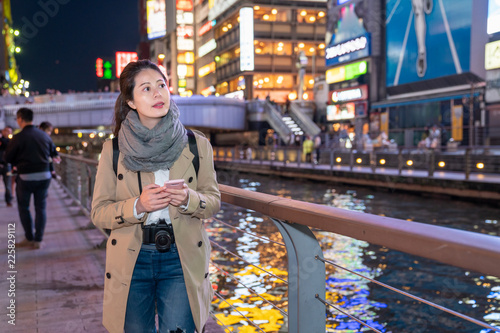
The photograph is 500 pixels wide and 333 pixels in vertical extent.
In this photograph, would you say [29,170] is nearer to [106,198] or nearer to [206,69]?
[106,198]

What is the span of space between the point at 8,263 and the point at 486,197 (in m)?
15.3

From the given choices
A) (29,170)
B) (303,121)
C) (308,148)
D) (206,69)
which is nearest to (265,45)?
(206,69)

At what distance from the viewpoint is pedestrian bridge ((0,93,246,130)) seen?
143 ft

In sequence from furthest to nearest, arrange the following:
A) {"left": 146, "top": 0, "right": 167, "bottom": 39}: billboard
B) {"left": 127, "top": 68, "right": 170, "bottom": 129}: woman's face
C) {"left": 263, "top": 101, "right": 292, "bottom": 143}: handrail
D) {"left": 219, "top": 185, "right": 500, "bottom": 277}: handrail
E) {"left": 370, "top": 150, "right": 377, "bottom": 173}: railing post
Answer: {"left": 146, "top": 0, "right": 167, "bottom": 39}: billboard
{"left": 263, "top": 101, "right": 292, "bottom": 143}: handrail
{"left": 370, "top": 150, "right": 377, "bottom": 173}: railing post
{"left": 127, "top": 68, "right": 170, "bottom": 129}: woman's face
{"left": 219, "top": 185, "right": 500, "bottom": 277}: handrail

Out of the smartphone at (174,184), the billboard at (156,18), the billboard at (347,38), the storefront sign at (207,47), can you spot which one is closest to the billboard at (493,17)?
the billboard at (347,38)

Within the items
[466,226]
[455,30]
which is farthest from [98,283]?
[455,30]

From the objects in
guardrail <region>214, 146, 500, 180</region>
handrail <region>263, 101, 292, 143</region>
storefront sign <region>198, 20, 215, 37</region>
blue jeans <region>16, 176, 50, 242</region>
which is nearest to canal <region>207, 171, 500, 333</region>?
blue jeans <region>16, 176, 50, 242</region>

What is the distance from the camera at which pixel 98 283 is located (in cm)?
506

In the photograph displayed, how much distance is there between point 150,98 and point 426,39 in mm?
37577

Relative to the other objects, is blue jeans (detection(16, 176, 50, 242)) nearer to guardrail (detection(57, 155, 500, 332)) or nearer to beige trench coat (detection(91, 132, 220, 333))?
guardrail (detection(57, 155, 500, 332))

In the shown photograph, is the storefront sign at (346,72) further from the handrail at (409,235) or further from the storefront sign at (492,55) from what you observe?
the handrail at (409,235)

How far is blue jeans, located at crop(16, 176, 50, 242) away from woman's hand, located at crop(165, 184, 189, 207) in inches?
213

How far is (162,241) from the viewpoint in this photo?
2254 millimetres

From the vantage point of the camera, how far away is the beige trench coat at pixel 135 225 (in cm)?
230
